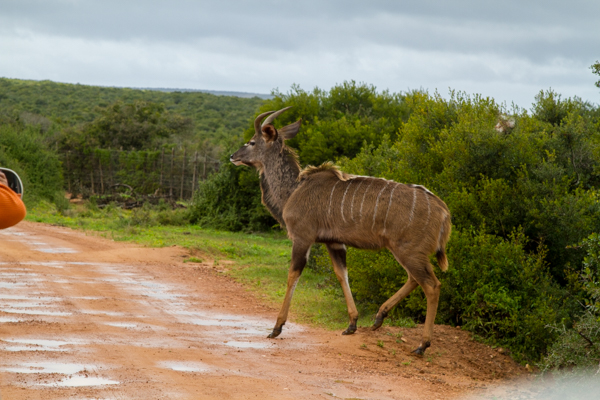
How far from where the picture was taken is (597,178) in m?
9.43

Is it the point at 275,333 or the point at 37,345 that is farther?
the point at 275,333

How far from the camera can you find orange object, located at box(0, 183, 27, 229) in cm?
237

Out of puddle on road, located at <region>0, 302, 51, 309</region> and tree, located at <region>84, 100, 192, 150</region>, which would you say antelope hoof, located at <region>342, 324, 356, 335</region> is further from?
tree, located at <region>84, 100, 192, 150</region>

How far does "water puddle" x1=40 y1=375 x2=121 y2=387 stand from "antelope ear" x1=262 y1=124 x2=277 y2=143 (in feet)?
14.4

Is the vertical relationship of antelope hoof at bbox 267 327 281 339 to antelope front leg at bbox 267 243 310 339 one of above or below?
below

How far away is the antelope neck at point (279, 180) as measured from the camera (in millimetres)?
8531

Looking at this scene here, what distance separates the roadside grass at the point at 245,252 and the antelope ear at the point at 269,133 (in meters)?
2.68

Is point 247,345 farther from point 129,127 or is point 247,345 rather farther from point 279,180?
point 129,127

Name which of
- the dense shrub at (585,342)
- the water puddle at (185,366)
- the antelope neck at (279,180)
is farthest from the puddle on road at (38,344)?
the dense shrub at (585,342)

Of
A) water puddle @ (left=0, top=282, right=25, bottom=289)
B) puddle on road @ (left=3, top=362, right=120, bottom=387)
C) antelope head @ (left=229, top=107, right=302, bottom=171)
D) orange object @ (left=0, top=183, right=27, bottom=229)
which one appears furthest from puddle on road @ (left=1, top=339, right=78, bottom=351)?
orange object @ (left=0, top=183, right=27, bottom=229)

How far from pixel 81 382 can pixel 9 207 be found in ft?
10.8

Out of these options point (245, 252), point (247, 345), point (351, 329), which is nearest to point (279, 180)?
point (351, 329)

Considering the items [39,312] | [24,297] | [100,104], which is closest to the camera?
[39,312]

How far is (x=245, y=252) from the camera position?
53.2ft
